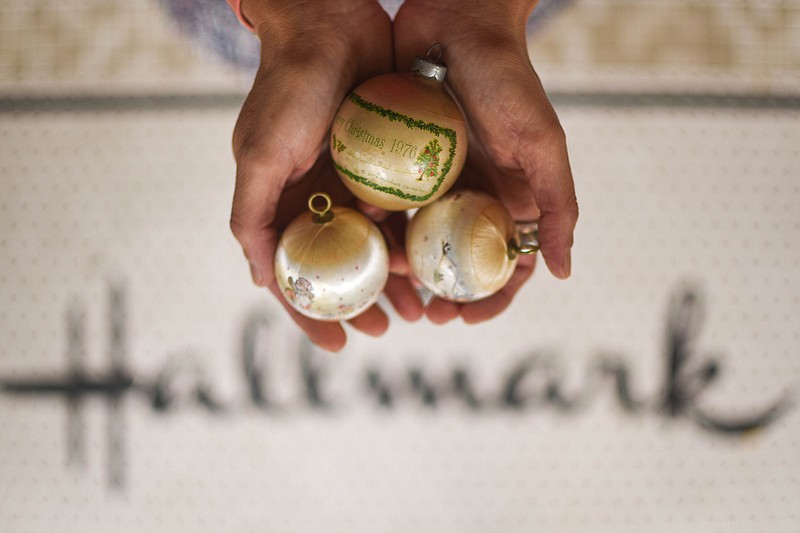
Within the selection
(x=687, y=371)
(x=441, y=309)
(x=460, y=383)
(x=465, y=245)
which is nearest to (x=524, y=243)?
(x=465, y=245)

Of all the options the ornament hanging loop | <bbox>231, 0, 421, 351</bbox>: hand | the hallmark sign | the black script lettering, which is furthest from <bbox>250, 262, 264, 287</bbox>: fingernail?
the black script lettering

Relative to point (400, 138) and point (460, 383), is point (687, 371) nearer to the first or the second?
point (460, 383)

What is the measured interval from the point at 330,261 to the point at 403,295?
271mm

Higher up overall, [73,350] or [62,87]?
[62,87]

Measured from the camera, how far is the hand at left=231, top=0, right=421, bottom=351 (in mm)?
741

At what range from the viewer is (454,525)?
Answer: 1165 millimetres

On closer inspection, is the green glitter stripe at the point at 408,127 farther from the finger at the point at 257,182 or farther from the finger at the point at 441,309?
the finger at the point at 441,309

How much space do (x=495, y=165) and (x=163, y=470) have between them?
86cm

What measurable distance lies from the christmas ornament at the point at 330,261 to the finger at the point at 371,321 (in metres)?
0.16

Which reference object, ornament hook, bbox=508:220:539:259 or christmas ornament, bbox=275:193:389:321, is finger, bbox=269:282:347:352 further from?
ornament hook, bbox=508:220:539:259

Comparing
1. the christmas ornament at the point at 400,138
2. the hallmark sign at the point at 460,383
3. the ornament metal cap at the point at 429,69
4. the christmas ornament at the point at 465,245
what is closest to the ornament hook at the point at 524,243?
the christmas ornament at the point at 465,245

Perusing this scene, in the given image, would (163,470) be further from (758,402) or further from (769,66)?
(769,66)

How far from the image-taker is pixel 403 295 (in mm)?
933

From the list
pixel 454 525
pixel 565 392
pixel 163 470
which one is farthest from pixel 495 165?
pixel 163 470
